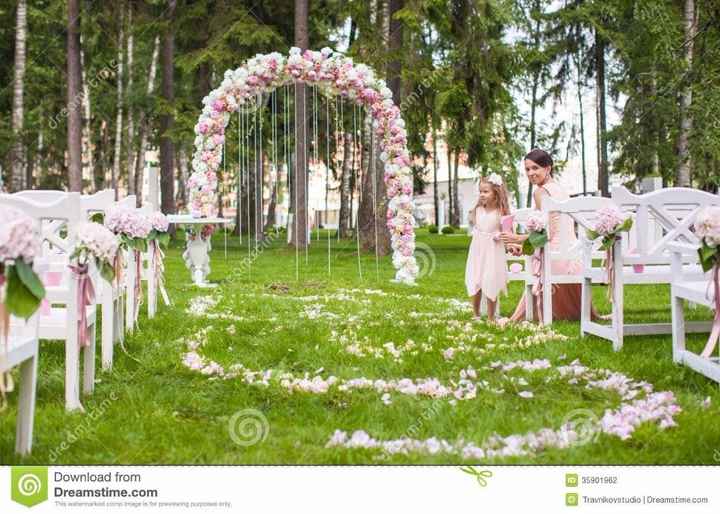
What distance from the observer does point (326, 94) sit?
11.6 metres

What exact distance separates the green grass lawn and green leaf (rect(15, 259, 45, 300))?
79cm

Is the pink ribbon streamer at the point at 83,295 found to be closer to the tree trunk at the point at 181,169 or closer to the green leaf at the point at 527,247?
the green leaf at the point at 527,247

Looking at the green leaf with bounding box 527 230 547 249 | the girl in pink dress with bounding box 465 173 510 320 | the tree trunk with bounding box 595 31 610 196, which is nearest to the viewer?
the green leaf with bounding box 527 230 547 249

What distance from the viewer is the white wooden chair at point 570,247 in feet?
19.1

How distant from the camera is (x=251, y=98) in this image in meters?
11.6

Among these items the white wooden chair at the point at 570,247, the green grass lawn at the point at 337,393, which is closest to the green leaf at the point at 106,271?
the green grass lawn at the point at 337,393

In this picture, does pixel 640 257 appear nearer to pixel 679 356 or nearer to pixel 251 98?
pixel 679 356

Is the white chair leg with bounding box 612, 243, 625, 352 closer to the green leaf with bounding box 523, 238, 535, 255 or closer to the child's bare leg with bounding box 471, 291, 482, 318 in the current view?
the green leaf with bounding box 523, 238, 535, 255

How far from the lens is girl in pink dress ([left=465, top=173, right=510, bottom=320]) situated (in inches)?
266

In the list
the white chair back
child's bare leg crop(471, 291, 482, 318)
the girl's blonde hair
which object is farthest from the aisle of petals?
the girl's blonde hair

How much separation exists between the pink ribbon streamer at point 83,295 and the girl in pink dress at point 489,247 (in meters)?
3.69

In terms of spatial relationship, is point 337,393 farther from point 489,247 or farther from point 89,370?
point 489,247
